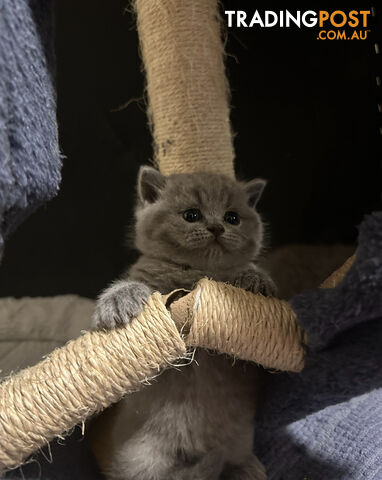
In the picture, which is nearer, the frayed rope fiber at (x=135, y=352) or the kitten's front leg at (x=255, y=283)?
the frayed rope fiber at (x=135, y=352)

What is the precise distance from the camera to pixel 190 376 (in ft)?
3.34

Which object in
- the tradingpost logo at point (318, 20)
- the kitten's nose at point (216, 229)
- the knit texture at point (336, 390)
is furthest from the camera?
the tradingpost logo at point (318, 20)

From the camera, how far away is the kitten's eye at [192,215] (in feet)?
3.88

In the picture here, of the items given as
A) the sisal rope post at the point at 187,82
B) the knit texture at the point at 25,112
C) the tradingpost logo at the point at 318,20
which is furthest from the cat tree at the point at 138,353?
the tradingpost logo at the point at 318,20

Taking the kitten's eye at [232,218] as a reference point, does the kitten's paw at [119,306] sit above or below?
below

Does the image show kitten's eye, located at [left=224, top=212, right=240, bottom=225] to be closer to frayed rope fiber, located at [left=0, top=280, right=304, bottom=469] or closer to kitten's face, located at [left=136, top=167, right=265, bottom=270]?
kitten's face, located at [left=136, top=167, right=265, bottom=270]

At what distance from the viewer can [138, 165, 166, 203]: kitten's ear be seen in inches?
50.2

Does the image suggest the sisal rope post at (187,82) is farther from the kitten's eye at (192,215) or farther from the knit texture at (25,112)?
the knit texture at (25,112)

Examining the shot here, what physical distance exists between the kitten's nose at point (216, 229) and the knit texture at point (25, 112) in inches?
13.9

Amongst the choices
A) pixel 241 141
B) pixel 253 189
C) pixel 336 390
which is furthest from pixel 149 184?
pixel 241 141

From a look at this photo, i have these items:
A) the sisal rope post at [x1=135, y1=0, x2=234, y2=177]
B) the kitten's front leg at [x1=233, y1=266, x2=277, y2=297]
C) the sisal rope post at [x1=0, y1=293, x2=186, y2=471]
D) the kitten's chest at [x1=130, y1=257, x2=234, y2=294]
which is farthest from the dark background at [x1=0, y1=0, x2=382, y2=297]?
the sisal rope post at [x1=0, y1=293, x2=186, y2=471]

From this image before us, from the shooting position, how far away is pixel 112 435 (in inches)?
43.7

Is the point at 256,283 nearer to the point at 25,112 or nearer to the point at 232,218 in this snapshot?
the point at 232,218

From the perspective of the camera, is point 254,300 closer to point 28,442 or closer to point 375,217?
point 375,217
